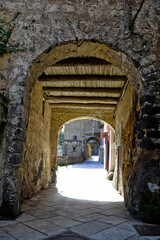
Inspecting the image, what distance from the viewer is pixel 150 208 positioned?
267cm

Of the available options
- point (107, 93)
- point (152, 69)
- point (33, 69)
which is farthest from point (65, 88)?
point (152, 69)

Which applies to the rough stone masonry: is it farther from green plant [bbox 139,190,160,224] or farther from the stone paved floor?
the stone paved floor

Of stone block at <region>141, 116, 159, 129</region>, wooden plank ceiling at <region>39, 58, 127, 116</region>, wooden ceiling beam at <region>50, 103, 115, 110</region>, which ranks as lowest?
stone block at <region>141, 116, 159, 129</region>

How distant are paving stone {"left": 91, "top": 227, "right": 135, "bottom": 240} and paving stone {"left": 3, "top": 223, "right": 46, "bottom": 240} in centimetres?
58

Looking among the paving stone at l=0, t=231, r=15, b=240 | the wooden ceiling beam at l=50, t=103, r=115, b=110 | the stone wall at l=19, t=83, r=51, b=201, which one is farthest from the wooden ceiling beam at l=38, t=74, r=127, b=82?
the paving stone at l=0, t=231, r=15, b=240

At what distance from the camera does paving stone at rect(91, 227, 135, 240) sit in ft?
6.94

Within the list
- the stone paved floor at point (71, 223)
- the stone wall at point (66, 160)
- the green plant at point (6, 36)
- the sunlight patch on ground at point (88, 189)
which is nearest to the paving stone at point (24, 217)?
the stone paved floor at point (71, 223)

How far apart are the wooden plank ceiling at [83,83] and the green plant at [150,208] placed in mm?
2720

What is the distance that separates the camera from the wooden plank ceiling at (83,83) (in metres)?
4.47

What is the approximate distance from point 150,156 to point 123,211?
1143mm

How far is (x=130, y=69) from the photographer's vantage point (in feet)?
11.1

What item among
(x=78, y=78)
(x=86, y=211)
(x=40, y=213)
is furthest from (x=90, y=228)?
(x=78, y=78)

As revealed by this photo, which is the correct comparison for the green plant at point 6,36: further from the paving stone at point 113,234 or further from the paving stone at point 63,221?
the paving stone at point 113,234

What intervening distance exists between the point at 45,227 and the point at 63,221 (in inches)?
13.4
